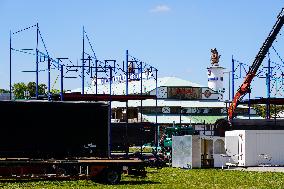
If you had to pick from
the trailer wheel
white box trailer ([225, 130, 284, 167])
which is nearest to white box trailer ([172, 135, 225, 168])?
white box trailer ([225, 130, 284, 167])

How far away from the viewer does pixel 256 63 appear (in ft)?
235

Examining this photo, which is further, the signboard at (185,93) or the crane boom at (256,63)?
the signboard at (185,93)

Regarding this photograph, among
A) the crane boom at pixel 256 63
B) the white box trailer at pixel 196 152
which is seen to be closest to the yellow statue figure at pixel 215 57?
the crane boom at pixel 256 63

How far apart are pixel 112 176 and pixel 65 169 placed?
2232 millimetres

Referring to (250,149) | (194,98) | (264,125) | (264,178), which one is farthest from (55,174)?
(194,98)

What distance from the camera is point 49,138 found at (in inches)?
1255

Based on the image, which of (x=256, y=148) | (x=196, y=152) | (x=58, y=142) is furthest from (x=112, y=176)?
(x=256, y=148)

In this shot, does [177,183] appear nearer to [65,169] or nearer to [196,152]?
[65,169]

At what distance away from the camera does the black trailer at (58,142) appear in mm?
29609

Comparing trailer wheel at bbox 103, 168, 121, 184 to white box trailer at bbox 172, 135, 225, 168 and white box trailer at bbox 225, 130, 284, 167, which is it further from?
white box trailer at bbox 225, 130, 284, 167

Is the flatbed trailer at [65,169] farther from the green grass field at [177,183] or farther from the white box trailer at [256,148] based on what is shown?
the white box trailer at [256,148]

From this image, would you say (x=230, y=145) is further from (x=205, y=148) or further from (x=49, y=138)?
(x=49, y=138)

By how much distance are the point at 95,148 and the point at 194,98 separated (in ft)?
265

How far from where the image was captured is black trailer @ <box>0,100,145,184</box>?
29.6m
